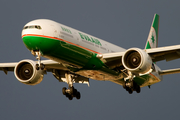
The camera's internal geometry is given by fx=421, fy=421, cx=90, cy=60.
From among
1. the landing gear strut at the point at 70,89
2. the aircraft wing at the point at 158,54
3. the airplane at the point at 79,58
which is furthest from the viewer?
the landing gear strut at the point at 70,89

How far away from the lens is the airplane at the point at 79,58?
36469 millimetres

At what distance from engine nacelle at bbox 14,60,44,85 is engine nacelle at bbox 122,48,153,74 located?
32.8 ft

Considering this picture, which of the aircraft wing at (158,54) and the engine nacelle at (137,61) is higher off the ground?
the aircraft wing at (158,54)

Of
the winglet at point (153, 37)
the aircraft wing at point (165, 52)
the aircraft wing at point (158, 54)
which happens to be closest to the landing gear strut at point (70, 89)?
the aircraft wing at point (158, 54)

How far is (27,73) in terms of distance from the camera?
4384 centimetres

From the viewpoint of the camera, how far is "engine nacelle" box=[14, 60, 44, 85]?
43.4 metres

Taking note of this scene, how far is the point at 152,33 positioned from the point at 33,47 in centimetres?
2145

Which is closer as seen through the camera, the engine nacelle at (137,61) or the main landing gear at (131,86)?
the engine nacelle at (137,61)

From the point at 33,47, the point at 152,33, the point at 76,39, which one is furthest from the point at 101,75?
the point at 152,33

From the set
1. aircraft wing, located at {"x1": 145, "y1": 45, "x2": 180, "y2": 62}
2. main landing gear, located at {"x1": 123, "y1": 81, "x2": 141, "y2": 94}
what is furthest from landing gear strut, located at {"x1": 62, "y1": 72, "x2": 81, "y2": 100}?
aircraft wing, located at {"x1": 145, "y1": 45, "x2": 180, "y2": 62}

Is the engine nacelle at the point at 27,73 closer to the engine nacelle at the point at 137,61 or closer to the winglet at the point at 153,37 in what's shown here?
the engine nacelle at the point at 137,61

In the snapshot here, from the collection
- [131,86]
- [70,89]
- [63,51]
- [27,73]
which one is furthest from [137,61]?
[27,73]

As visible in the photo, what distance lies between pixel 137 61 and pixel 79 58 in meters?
5.33

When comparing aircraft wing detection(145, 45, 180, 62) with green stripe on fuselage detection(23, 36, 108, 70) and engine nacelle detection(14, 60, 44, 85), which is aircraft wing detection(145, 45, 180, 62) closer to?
green stripe on fuselage detection(23, 36, 108, 70)
